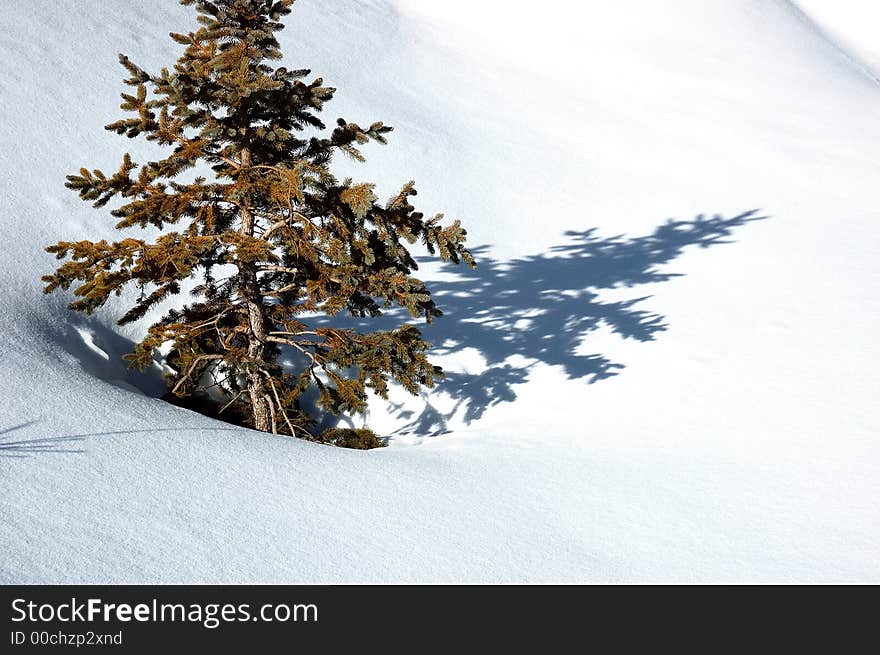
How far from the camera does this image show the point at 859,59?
108 feet

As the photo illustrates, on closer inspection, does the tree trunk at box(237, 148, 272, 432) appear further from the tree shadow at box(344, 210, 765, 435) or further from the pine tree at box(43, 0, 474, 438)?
the tree shadow at box(344, 210, 765, 435)

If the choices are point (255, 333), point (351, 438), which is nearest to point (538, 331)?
point (351, 438)

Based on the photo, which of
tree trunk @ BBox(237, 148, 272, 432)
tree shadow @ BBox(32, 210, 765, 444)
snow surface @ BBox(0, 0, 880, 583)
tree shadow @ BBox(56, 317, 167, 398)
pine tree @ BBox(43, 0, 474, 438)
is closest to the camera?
snow surface @ BBox(0, 0, 880, 583)

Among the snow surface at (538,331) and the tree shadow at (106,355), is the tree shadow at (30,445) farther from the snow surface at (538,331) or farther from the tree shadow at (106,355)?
the tree shadow at (106,355)

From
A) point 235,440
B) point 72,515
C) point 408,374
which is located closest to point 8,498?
point 72,515

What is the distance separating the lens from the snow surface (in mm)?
8758

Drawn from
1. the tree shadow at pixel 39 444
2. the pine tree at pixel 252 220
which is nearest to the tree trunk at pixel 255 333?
the pine tree at pixel 252 220

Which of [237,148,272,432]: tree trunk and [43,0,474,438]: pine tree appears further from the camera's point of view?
[237,148,272,432]: tree trunk

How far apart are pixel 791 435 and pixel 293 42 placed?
18.2 metres

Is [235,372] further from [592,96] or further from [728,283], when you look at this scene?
[592,96]

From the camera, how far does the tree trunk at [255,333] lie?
429 inches

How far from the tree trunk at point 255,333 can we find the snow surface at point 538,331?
90 centimetres

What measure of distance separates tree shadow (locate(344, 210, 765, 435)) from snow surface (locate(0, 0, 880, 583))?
67 millimetres

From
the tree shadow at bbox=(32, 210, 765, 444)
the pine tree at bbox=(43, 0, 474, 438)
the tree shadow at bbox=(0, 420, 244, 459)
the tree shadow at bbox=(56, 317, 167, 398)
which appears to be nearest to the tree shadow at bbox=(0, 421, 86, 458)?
the tree shadow at bbox=(0, 420, 244, 459)
